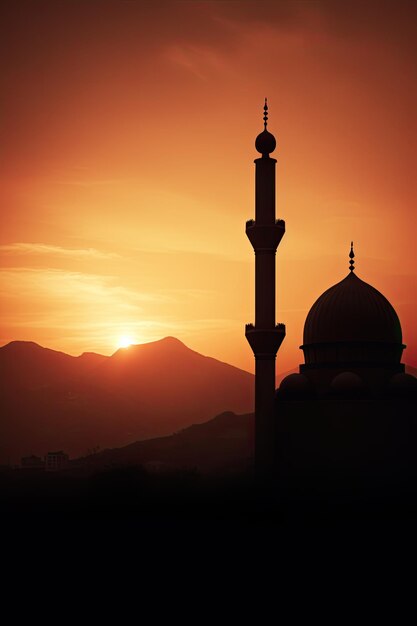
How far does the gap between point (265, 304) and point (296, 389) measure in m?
4.57

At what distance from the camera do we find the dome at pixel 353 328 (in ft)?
142

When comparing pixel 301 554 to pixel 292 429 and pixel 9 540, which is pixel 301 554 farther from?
pixel 292 429

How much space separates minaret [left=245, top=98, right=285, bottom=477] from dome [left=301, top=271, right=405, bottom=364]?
3.17 m

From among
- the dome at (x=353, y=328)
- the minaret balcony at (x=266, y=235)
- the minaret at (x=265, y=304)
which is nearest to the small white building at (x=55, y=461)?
the dome at (x=353, y=328)

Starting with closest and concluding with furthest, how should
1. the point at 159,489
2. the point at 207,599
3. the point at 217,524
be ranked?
1. the point at 207,599
2. the point at 217,524
3. the point at 159,489

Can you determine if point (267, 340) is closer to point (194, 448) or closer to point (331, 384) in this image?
point (331, 384)

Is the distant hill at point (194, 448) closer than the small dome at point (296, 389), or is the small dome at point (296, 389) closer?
the small dome at point (296, 389)

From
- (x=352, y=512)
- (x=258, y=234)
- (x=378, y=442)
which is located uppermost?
(x=258, y=234)

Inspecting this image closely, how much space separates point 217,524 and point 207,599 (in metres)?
7.71

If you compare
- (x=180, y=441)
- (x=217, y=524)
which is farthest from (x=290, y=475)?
(x=180, y=441)

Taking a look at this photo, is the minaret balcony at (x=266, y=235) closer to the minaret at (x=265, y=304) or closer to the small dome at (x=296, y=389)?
the minaret at (x=265, y=304)

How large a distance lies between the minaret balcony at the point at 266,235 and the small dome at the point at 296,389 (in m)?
6.74

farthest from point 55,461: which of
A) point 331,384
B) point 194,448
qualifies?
point 331,384

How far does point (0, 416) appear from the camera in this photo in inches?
7106
